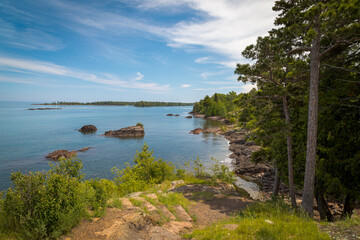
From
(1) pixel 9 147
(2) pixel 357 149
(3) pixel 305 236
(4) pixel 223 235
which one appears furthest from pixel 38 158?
(2) pixel 357 149

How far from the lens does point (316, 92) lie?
9.14m

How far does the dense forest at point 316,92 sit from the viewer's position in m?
8.57

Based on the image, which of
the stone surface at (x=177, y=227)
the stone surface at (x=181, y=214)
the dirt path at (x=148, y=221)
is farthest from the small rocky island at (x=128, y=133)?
the stone surface at (x=177, y=227)

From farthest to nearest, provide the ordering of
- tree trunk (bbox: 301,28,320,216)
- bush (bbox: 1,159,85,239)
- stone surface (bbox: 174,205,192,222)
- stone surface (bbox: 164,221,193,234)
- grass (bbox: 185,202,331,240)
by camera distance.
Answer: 1. tree trunk (bbox: 301,28,320,216)
2. stone surface (bbox: 174,205,192,222)
3. stone surface (bbox: 164,221,193,234)
4. grass (bbox: 185,202,331,240)
5. bush (bbox: 1,159,85,239)

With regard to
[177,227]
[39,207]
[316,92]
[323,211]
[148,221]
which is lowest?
[323,211]

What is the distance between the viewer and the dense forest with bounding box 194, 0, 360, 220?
337 inches

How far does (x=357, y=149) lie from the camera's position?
362 inches

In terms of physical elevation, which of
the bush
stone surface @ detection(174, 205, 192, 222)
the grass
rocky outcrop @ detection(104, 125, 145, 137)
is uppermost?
the bush

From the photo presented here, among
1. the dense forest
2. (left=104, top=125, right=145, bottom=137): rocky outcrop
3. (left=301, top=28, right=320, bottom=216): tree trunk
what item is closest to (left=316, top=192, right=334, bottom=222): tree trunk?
the dense forest

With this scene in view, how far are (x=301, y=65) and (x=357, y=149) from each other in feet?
17.2

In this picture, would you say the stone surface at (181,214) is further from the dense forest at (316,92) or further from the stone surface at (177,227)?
the dense forest at (316,92)

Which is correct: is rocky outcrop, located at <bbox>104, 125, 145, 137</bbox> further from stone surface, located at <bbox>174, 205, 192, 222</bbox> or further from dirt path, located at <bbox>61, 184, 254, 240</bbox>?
stone surface, located at <bbox>174, 205, 192, 222</bbox>

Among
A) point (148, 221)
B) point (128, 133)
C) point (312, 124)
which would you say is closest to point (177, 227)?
point (148, 221)

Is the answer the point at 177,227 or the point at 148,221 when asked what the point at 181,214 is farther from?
the point at 148,221
